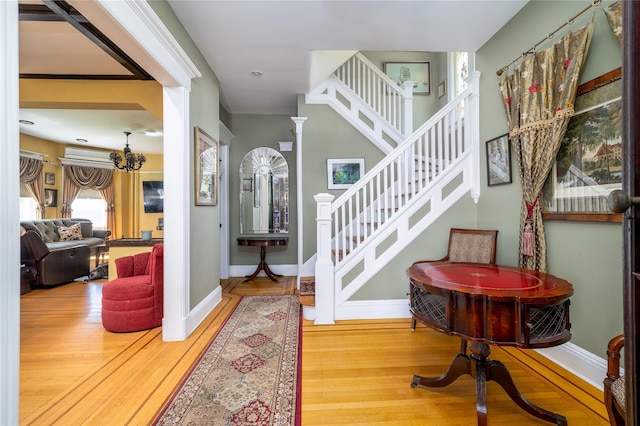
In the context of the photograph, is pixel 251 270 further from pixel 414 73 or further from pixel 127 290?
pixel 414 73

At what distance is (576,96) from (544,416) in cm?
205

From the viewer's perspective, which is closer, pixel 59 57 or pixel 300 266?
pixel 59 57

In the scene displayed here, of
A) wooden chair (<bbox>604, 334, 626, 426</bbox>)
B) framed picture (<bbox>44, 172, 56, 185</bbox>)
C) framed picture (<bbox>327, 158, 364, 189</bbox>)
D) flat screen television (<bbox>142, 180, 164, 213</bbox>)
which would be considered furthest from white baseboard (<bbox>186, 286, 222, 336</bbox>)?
framed picture (<bbox>44, 172, 56, 185</bbox>)

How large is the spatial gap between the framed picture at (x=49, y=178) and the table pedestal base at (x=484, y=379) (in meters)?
8.83

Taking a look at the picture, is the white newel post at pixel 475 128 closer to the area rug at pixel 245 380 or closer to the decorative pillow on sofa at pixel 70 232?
the area rug at pixel 245 380

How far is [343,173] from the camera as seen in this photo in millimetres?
4340

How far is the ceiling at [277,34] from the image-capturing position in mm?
2424

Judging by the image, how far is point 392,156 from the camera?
9.99 feet

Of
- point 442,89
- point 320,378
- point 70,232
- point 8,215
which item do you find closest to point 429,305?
point 320,378

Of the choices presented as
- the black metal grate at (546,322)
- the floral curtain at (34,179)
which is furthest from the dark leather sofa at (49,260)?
the black metal grate at (546,322)

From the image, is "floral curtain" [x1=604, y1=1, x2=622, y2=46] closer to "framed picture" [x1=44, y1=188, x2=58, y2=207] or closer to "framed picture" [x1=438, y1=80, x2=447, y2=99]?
"framed picture" [x1=438, y1=80, x2=447, y2=99]

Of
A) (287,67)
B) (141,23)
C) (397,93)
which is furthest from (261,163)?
(141,23)

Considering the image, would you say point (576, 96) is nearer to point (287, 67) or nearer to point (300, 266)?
point (287, 67)

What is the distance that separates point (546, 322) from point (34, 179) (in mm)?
9012
